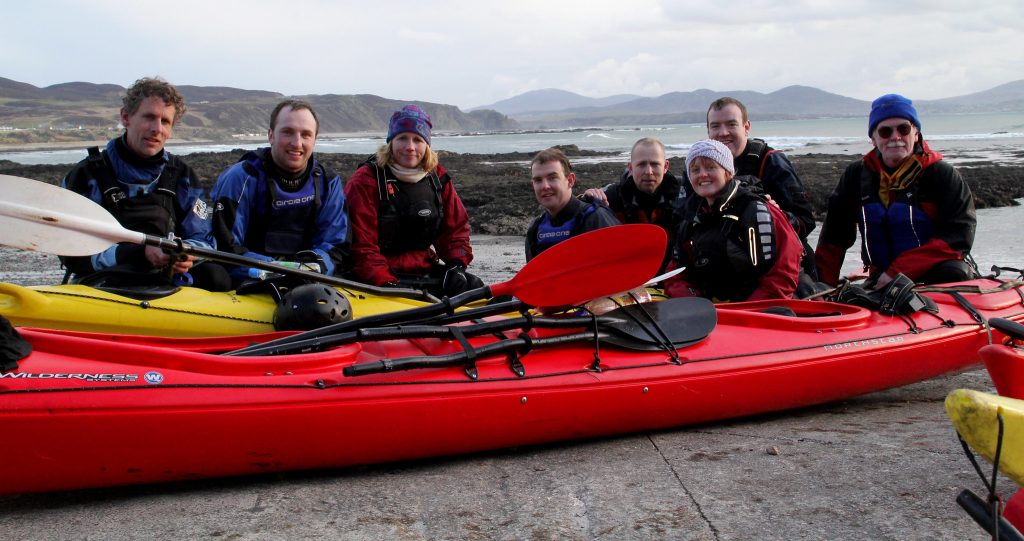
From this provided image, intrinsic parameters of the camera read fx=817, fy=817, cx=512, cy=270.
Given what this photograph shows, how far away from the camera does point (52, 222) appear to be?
326cm

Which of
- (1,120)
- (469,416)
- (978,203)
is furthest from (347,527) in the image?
(1,120)

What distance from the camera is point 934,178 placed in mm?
4602

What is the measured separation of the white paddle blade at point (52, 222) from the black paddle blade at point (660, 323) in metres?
2.03

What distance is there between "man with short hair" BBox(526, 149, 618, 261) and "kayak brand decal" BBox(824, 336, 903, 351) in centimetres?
132

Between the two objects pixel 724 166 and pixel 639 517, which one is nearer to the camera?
pixel 639 517

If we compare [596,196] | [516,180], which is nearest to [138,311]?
[596,196]

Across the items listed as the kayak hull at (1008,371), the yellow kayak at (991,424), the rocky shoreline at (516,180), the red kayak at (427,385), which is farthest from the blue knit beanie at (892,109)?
the rocky shoreline at (516,180)

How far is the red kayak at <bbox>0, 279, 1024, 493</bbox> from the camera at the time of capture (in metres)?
2.67

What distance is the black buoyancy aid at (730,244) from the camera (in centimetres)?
423

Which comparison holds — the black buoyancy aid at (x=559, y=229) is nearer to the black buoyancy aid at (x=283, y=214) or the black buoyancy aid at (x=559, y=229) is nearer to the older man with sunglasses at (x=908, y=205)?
the black buoyancy aid at (x=283, y=214)

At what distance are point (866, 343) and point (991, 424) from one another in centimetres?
214

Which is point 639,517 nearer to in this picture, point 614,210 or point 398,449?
point 398,449

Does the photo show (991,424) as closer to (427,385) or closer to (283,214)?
(427,385)

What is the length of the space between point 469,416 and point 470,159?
22.9 meters
